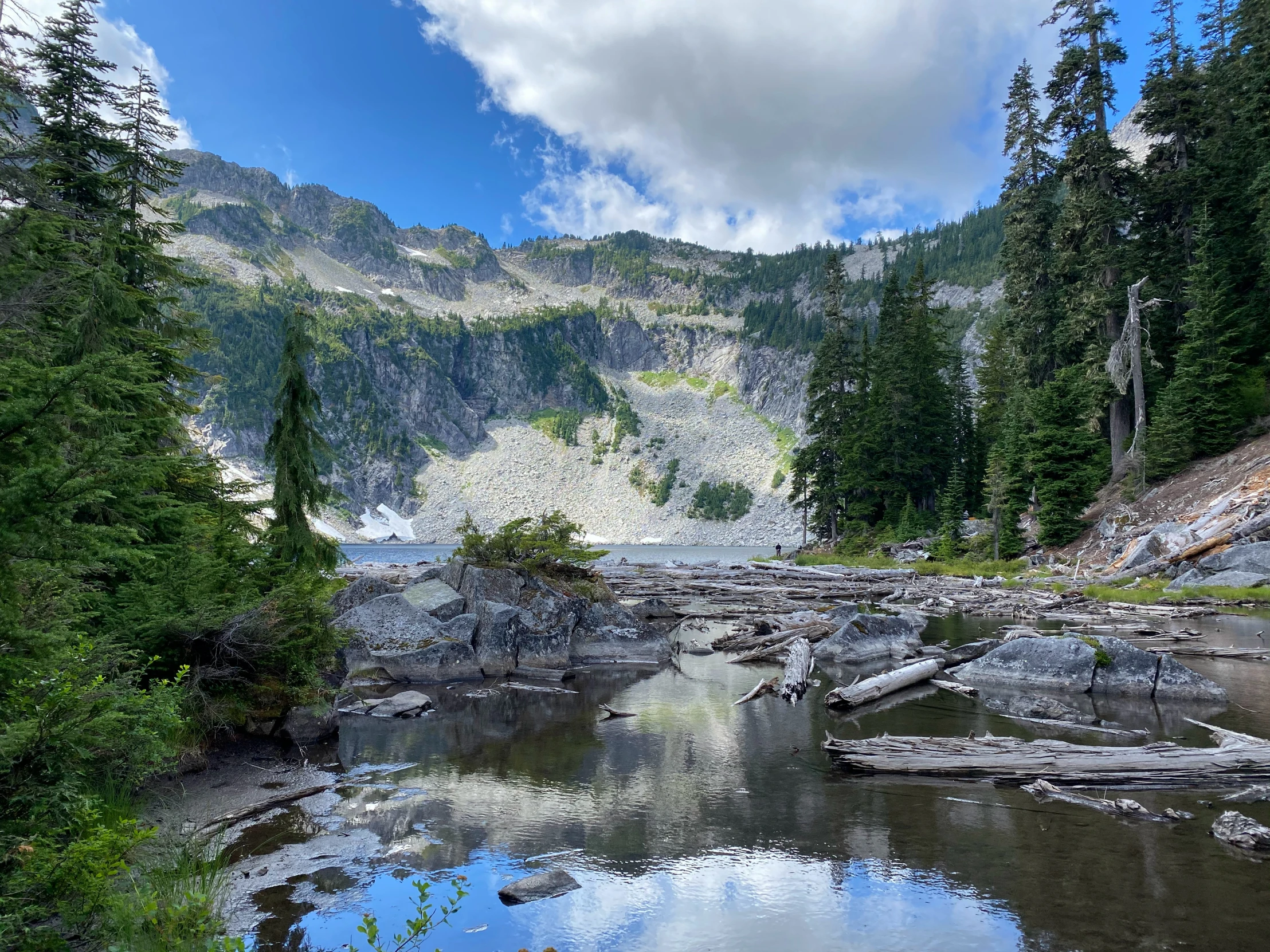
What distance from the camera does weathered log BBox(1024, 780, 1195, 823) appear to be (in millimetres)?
8062

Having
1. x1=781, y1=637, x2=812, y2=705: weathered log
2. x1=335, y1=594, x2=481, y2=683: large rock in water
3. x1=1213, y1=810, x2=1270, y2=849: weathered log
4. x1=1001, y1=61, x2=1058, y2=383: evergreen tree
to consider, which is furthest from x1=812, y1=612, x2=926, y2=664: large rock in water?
x1=1001, y1=61, x2=1058, y2=383: evergreen tree

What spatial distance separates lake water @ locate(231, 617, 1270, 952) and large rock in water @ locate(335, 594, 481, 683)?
546 cm

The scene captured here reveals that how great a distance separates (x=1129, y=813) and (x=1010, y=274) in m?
49.4

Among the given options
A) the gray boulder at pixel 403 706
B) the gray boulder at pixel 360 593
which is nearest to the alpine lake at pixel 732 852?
the gray boulder at pixel 403 706

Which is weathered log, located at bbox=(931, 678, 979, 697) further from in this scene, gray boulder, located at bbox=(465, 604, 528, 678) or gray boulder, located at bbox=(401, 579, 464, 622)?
gray boulder, located at bbox=(401, 579, 464, 622)

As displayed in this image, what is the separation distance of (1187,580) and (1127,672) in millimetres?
14846

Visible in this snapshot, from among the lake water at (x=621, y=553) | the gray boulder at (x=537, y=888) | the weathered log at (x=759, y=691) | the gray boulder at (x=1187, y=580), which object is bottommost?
the lake water at (x=621, y=553)

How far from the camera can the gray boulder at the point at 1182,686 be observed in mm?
13266

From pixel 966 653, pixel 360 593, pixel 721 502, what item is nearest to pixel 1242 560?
pixel 966 653

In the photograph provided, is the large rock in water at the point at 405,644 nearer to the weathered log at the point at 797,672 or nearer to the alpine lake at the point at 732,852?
the alpine lake at the point at 732,852

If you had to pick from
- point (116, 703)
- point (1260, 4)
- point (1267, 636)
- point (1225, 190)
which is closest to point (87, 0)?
point (116, 703)

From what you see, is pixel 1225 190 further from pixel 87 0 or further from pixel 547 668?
pixel 87 0

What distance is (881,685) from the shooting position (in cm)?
1480

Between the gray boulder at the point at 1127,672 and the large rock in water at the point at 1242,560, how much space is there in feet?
45.8
